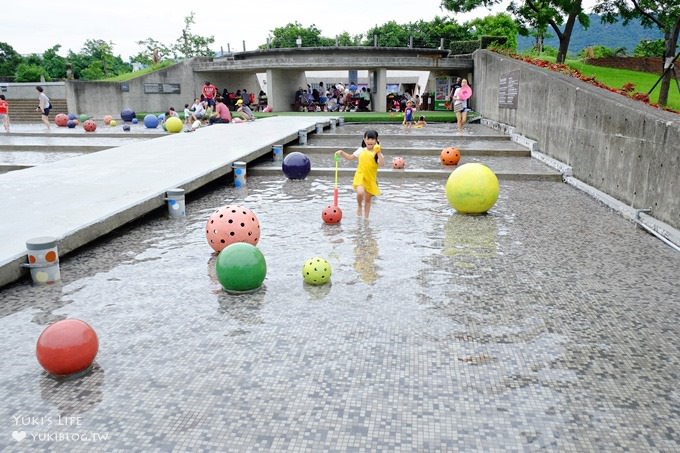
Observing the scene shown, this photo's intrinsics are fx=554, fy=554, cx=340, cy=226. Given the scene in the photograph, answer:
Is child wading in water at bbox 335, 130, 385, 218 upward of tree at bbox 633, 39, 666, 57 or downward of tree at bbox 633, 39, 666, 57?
downward

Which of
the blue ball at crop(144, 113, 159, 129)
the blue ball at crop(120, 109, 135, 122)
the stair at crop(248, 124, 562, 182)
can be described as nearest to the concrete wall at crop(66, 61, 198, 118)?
the blue ball at crop(120, 109, 135, 122)

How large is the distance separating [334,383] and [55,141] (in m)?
18.9

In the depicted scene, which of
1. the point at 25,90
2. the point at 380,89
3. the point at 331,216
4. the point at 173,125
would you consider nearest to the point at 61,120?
the point at 173,125

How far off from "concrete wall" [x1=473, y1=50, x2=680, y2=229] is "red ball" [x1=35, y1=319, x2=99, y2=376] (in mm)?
7324

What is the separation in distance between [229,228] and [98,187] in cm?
349

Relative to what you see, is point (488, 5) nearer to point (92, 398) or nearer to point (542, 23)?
point (542, 23)

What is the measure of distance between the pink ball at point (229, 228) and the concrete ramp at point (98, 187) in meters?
1.53

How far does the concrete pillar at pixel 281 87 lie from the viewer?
36000mm

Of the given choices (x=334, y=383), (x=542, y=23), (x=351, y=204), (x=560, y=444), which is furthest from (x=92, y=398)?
(x=542, y=23)

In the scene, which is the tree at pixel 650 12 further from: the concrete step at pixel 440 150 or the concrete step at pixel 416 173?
the concrete step at pixel 416 173

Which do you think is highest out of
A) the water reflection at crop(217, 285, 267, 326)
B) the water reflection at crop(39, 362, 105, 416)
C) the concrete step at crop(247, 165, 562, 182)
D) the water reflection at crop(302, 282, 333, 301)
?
the concrete step at crop(247, 165, 562, 182)

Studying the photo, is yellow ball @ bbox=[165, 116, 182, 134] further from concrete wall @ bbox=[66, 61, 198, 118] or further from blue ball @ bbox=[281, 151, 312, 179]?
concrete wall @ bbox=[66, 61, 198, 118]

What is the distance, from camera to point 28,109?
36438 millimetres

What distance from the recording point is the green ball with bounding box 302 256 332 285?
18.8 feet
